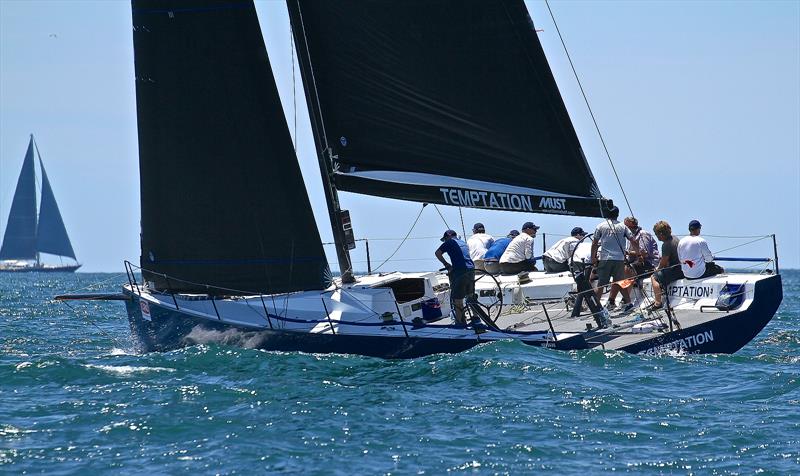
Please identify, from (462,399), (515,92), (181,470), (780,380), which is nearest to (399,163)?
(515,92)

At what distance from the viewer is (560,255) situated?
1847 centimetres

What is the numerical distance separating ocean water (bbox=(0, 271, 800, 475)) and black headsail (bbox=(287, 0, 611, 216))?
7.15 feet

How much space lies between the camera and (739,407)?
11.7 metres

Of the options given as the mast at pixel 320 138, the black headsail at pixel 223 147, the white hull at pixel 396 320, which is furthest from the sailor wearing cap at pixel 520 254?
the black headsail at pixel 223 147

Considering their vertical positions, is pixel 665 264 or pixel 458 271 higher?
pixel 458 271

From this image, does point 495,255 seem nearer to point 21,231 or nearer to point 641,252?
point 641,252

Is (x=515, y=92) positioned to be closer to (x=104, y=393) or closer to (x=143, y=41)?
(x=143, y=41)

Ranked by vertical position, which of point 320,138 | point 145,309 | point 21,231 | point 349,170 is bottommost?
point 145,309

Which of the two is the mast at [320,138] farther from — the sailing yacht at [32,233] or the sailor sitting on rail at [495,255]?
the sailing yacht at [32,233]

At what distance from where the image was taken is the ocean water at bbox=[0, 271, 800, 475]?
382 inches

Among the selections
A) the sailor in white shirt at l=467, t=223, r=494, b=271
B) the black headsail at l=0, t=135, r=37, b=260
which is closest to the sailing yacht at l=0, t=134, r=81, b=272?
the black headsail at l=0, t=135, r=37, b=260

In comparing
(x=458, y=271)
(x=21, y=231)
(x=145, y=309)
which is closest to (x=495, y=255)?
(x=458, y=271)

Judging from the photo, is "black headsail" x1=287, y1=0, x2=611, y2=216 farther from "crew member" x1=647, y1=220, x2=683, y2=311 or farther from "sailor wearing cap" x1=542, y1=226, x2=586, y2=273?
"sailor wearing cap" x1=542, y1=226, x2=586, y2=273

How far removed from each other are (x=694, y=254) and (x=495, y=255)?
428 cm
